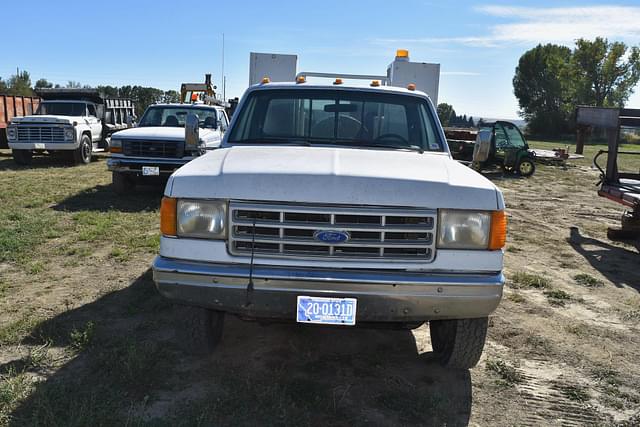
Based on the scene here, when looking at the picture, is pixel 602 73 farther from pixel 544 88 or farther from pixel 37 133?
pixel 37 133

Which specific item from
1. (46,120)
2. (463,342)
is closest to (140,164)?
(46,120)

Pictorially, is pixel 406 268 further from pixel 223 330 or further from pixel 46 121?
pixel 46 121

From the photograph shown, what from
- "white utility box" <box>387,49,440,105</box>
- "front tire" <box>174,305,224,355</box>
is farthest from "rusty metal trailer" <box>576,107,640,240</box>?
"front tire" <box>174,305,224,355</box>

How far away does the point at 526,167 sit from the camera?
57.7ft

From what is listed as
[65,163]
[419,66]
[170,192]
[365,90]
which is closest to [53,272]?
[170,192]

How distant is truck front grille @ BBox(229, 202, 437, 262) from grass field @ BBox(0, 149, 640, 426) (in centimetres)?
91

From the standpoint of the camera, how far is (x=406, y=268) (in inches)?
122

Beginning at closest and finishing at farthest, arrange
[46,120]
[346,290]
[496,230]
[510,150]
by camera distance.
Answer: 1. [346,290]
2. [496,230]
3. [46,120]
4. [510,150]

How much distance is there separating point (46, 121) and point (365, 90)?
12.3 metres

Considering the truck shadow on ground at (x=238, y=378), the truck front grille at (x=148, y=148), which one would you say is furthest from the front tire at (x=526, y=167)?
the truck shadow on ground at (x=238, y=378)

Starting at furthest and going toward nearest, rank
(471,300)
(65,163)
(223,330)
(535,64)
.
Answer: (535,64)
(65,163)
(223,330)
(471,300)

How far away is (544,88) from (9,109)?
6447 centimetres

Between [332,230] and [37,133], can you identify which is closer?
[332,230]

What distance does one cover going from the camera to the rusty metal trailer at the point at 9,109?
698 inches
